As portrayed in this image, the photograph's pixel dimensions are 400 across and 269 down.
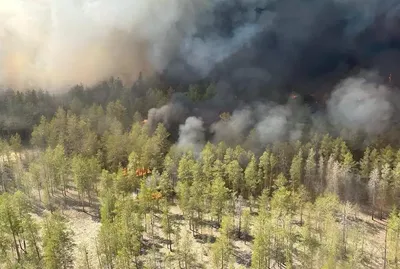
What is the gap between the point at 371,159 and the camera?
83000 mm

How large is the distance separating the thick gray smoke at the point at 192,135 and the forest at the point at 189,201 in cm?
127

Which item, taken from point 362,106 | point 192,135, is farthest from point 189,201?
point 362,106

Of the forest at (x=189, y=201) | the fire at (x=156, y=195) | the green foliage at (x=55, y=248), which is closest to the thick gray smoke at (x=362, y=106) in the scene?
the forest at (x=189, y=201)

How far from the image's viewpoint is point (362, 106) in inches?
4122

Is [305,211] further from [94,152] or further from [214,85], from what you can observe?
[214,85]

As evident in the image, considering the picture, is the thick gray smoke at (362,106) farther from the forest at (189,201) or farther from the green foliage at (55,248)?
the green foliage at (55,248)

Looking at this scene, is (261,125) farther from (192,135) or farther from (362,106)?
(362,106)

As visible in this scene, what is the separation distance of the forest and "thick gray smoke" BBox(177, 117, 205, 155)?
4.16 ft

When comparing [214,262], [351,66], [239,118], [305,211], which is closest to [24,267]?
[214,262]

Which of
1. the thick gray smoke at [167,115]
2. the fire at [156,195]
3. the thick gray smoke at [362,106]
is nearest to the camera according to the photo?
the fire at [156,195]

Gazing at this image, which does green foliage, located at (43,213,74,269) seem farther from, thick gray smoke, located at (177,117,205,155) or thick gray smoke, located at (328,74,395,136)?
thick gray smoke, located at (328,74,395,136)

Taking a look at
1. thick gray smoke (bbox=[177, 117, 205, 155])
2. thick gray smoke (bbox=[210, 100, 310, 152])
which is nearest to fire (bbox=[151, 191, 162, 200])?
thick gray smoke (bbox=[177, 117, 205, 155])

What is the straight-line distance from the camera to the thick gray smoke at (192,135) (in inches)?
3639

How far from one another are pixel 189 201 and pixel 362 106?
5398 cm
